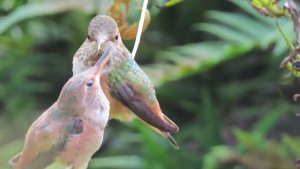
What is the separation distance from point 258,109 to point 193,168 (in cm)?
54

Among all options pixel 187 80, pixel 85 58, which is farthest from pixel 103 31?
pixel 187 80

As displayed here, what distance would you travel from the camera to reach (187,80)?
3191 millimetres

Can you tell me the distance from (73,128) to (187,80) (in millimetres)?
2581

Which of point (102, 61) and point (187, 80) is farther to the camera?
point (187, 80)

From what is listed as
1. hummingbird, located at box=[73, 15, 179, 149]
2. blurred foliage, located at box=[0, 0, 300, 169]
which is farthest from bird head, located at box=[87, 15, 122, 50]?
blurred foliage, located at box=[0, 0, 300, 169]

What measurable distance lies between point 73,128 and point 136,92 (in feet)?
0.22

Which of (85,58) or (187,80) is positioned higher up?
(85,58)

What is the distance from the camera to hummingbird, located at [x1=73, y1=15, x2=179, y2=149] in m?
0.65

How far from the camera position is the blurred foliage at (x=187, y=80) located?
2582 mm

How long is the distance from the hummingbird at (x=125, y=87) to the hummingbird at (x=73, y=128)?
0.07 feet

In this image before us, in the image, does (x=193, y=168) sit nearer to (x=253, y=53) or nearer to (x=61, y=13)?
(x=253, y=53)

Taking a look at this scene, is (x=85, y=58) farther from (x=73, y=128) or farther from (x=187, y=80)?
(x=187, y=80)

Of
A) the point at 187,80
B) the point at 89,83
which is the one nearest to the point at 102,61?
the point at 89,83

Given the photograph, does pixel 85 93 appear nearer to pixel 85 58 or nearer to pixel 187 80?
pixel 85 58
